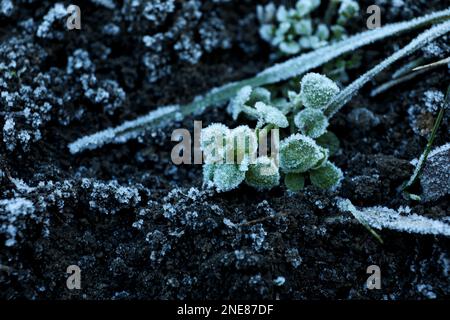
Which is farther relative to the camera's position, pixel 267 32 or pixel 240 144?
pixel 267 32

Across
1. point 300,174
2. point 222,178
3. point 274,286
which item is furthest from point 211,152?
point 274,286

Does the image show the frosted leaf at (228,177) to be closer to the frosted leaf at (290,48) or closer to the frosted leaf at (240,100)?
the frosted leaf at (240,100)

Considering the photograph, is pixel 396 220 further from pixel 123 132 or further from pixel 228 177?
pixel 123 132

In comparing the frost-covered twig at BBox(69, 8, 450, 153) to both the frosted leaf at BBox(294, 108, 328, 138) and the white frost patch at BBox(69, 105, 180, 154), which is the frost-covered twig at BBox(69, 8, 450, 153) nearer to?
the white frost patch at BBox(69, 105, 180, 154)

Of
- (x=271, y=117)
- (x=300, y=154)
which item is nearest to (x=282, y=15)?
(x=271, y=117)

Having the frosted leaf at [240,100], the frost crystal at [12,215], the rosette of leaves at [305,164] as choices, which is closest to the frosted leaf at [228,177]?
the rosette of leaves at [305,164]

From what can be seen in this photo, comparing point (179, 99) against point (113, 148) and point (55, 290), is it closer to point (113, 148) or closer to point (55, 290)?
point (113, 148)
